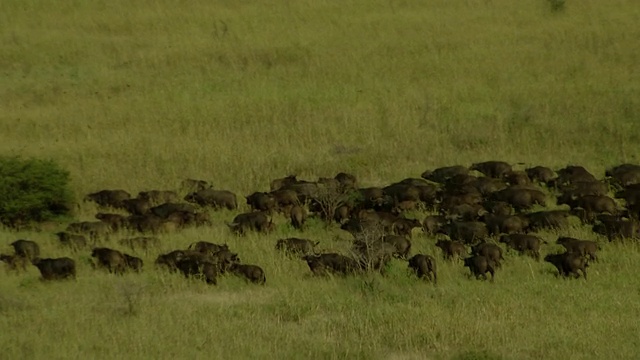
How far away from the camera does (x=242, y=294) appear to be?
12477 mm

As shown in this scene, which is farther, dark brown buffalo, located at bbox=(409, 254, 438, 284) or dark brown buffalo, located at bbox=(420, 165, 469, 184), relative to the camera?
dark brown buffalo, located at bbox=(420, 165, 469, 184)

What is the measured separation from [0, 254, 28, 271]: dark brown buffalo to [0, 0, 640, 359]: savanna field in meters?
0.24

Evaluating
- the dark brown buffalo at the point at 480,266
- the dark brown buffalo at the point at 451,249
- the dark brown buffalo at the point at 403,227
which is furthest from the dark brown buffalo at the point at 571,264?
the dark brown buffalo at the point at 403,227

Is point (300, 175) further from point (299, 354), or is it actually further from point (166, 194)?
point (299, 354)

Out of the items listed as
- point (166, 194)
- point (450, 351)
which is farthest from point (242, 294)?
point (166, 194)

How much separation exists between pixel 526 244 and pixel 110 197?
7.51 m

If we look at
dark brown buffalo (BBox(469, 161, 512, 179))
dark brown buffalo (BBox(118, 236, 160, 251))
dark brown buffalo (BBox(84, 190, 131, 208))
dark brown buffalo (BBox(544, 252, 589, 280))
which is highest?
dark brown buffalo (BBox(84, 190, 131, 208))

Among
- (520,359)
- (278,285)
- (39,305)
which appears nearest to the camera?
(520,359)

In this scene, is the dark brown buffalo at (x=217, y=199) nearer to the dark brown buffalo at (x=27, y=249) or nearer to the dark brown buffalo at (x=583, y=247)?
the dark brown buffalo at (x=27, y=249)

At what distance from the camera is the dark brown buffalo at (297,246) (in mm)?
14078

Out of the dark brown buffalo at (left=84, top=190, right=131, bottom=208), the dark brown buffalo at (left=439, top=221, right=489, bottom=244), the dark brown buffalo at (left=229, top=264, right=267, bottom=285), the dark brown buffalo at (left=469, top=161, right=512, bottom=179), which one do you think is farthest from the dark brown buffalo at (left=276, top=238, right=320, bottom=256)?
the dark brown buffalo at (left=469, top=161, right=512, bottom=179)

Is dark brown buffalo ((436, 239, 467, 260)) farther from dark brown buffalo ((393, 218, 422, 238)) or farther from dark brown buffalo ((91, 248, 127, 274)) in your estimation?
dark brown buffalo ((91, 248, 127, 274))

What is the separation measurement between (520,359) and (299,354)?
2.26 meters

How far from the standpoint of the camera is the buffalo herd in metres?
13.2
